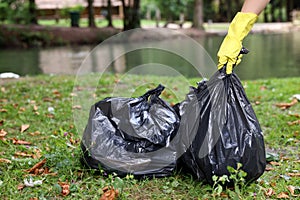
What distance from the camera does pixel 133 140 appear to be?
262cm

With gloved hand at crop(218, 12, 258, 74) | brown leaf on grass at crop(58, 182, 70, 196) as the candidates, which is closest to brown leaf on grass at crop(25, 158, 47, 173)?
brown leaf on grass at crop(58, 182, 70, 196)

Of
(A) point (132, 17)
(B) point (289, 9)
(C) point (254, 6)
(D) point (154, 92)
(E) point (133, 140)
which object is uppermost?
(B) point (289, 9)

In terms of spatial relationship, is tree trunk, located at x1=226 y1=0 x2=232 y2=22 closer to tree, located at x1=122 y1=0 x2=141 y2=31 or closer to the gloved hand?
tree, located at x1=122 y1=0 x2=141 y2=31

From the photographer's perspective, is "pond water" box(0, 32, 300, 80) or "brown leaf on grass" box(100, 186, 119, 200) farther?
"pond water" box(0, 32, 300, 80)

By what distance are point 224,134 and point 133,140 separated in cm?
55

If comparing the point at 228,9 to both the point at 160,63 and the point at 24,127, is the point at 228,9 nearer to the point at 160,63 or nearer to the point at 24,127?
the point at 160,63

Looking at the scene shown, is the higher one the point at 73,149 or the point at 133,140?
the point at 133,140

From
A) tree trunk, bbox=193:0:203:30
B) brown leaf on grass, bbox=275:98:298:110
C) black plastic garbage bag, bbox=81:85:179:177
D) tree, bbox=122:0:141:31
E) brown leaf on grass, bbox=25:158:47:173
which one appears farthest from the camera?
→ tree trunk, bbox=193:0:203:30

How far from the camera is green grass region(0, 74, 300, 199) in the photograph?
2.43 meters

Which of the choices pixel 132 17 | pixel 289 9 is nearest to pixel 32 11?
pixel 132 17

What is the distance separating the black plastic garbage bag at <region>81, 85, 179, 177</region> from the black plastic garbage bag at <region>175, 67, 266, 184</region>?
0.16 meters

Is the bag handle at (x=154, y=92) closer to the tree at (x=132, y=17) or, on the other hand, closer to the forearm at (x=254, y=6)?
the forearm at (x=254, y=6)

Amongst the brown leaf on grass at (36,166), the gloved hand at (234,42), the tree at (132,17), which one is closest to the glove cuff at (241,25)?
the gloved hand at (234,42)

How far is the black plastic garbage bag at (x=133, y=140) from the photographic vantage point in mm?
2568
